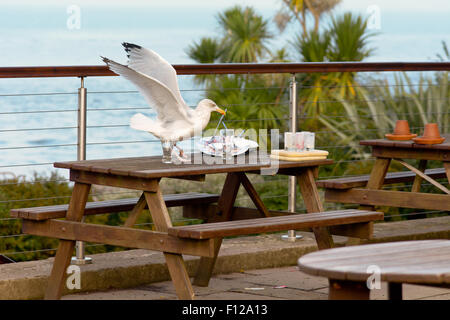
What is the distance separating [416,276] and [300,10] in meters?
21.9

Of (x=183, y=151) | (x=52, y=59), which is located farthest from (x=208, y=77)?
(x=52, y=59)

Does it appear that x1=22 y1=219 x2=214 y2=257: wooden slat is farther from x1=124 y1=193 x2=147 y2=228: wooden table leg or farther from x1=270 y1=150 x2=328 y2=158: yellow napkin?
x1=270 y1=150 x2=328 y2=158: yellow napkin

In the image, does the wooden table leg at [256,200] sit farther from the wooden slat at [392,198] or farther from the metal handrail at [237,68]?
the metal handrail at [237,68]

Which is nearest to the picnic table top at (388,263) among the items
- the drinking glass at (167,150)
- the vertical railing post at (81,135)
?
the drinking glass at (167,150)

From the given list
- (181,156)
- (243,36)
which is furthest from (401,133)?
(243,36)

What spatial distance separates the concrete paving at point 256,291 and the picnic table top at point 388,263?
122cm

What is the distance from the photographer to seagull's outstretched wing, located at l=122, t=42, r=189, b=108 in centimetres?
363

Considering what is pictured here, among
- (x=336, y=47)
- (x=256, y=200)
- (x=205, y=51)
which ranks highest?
(x=205, y=51)

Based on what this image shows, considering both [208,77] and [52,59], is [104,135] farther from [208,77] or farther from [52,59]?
[52,59]

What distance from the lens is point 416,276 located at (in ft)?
7.75

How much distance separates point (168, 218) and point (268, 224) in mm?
407

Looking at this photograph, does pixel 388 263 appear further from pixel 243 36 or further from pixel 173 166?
pixel 243 36

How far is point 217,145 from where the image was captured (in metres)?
3.93
